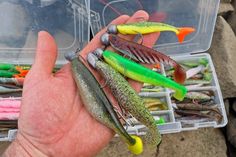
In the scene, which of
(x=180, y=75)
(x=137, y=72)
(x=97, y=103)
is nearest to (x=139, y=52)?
(x=137, y=72)

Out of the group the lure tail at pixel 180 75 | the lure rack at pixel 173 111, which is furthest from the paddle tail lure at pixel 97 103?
the lure rack at pixel 173 111

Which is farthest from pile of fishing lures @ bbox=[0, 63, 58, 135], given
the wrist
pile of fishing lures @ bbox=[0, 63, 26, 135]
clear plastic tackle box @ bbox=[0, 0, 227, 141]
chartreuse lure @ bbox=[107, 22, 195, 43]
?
chartreuse lure @ bbox=[107, 22, 195, 43]

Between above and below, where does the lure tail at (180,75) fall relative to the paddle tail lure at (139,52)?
below

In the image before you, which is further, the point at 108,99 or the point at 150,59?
the point at 150,59

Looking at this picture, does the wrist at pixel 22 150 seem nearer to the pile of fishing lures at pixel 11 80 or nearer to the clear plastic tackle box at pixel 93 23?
the clear plastic tackle box at pixel 93 23

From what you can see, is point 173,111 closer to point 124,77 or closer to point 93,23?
point 124,77

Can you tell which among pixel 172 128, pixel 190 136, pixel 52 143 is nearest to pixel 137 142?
pixel 52 143

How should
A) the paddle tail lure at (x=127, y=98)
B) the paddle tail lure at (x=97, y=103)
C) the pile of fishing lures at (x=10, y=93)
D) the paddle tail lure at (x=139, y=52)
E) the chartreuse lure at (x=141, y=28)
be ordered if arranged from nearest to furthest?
the paddle tail lure at (x=97, y=103), the paddle tail lure at (x=127, y=98), the paddle tail lure at (x=139, y=52), the chartreuse lure at (x=141, y=28), the pile of fishing lures at (x=10, y=93)

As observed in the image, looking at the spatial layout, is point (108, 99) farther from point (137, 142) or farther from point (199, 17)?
Answer: point (199, 17)
